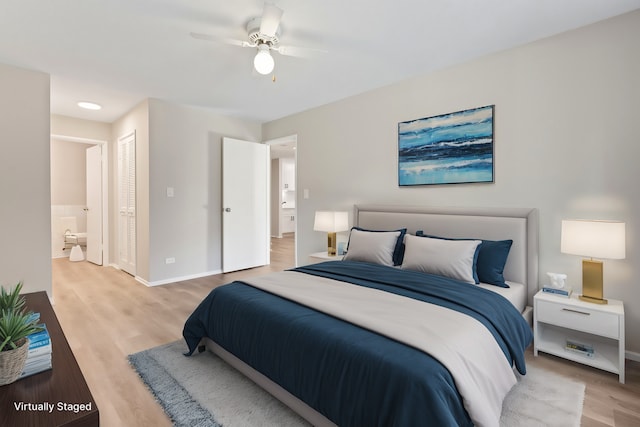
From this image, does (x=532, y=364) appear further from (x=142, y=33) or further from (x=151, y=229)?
(x=151, y=229)

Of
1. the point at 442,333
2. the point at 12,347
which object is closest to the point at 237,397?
the point at 12,347

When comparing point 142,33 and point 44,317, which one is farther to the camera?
point 142,33

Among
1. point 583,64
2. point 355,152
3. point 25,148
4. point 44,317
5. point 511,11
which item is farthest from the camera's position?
point 355,152

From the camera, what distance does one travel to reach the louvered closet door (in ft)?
15.2

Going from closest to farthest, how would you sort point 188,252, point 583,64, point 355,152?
point 583,64 → point 355,152 → point 188,252

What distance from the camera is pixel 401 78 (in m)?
3.47

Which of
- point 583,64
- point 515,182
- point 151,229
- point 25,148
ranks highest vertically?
point 583,64

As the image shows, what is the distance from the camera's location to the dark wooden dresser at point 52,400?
3.31 ft

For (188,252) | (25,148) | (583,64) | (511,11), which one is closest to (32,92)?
(25,148)

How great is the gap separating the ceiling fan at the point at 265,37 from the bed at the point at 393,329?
1632mm

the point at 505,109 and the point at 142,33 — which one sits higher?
the point at 142,33

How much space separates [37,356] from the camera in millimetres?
1278

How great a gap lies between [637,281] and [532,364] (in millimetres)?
957

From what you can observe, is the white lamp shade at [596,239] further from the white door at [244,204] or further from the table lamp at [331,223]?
the white door at [244,204]
